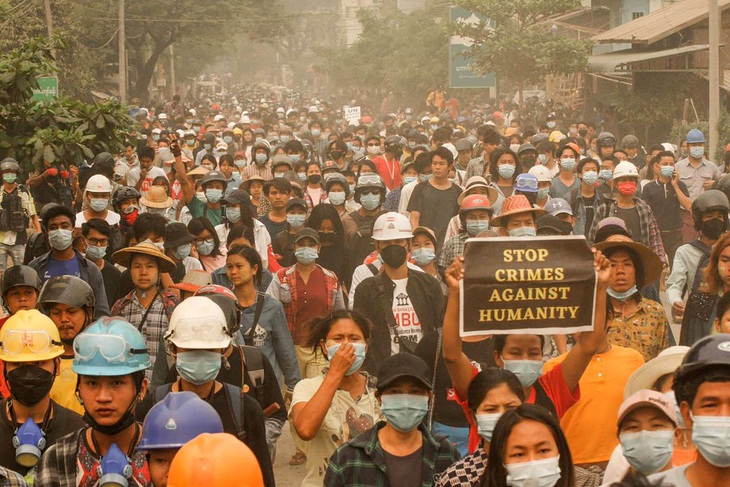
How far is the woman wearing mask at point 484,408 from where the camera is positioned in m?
5.13

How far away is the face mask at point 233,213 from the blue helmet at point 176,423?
6.92 meters

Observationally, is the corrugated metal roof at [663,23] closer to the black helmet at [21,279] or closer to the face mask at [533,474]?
the black helmet at [21,279]

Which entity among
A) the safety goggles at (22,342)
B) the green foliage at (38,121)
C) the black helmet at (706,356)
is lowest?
the safety goggles at (22,342)

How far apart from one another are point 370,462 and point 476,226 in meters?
5.32

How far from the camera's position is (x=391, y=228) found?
962 cm

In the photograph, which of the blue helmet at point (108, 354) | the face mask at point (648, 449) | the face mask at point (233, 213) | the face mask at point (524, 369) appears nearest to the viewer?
the face mask at point (648, 449)

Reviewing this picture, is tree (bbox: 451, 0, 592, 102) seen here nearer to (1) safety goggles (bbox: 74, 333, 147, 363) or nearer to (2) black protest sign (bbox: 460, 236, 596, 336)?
(2) black protest sign (bbox: 460, 236, 596, 336)

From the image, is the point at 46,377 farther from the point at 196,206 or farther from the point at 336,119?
the point at 336,119

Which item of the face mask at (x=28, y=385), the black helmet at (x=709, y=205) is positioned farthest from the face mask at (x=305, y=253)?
the face mask at (x=28, y=385)

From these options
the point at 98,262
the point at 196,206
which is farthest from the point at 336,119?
the point at 98,262

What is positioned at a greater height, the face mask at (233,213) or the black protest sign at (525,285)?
the black protest sign at (525,285)

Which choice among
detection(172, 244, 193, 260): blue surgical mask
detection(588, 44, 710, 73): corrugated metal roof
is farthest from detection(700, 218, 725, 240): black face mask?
detection(588, 44, 710, 73): corrugated metal roof

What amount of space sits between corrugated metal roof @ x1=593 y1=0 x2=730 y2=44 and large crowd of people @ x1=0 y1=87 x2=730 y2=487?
1843cm

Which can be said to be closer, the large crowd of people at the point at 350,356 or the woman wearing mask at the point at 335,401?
the large crowd of people at the point at 350,356
